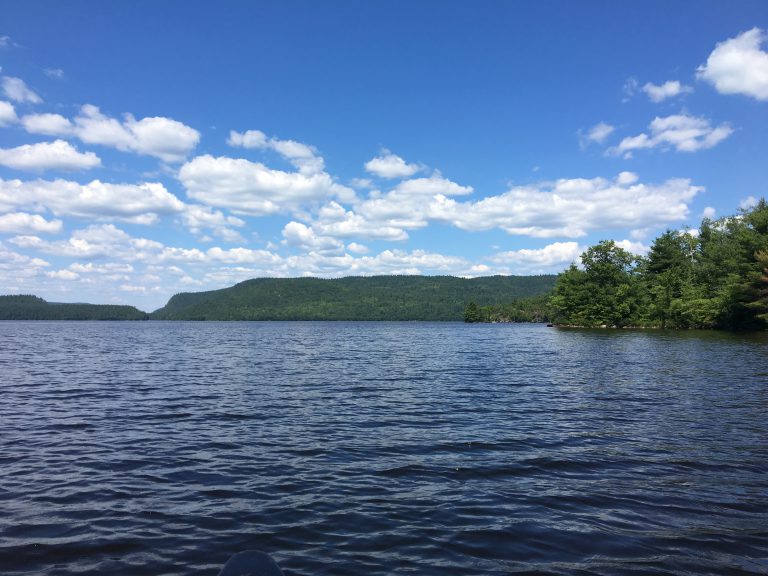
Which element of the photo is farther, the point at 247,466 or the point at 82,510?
the point at 247,466

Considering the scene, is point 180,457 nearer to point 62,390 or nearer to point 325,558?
point 325,558

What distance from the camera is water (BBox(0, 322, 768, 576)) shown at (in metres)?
8.52

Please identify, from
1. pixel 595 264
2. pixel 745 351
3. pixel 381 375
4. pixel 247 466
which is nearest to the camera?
pixel 247 466

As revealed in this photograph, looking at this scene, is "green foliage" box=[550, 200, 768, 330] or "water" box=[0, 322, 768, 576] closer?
"water" box=[0, 322, 768, 576]

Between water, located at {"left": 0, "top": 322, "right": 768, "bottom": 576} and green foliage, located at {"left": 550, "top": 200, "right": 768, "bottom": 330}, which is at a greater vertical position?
green foliage, located at {"left": 550, "top": 200, "right": 768, "bottom": 330}

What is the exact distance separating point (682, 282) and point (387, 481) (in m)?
122

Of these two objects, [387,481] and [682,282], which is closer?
[387,481]

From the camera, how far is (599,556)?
844 centimetres

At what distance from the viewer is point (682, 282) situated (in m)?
113

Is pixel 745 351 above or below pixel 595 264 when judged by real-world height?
below

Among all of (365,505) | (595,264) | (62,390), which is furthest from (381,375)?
(595,264)

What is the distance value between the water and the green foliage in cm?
7279

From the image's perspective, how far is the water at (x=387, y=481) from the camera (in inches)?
335

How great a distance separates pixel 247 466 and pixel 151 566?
17.1ft
